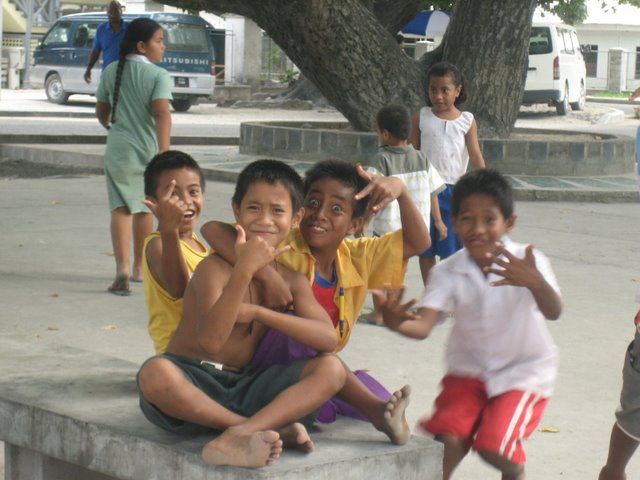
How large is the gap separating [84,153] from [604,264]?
26.0 ft

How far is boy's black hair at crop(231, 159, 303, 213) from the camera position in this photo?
3467mm

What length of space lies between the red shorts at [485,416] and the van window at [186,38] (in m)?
23.1

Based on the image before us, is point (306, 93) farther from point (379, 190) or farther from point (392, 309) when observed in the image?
point (392, 309)

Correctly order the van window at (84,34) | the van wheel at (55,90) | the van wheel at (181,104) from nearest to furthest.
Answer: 1. the van window at (84,34)
2. the van wheel at (181,104)
3. the van wheel at (55,90)

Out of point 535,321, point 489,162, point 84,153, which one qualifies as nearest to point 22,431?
point 535,321

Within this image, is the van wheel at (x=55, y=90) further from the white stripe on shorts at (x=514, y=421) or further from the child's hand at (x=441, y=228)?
the white stripe on shorts at (x=514, y=421)

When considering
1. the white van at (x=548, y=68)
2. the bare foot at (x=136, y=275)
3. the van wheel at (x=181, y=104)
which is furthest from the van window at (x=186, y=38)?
the bare foot at (x=136, y=275)

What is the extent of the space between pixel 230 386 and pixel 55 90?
24.7 metres

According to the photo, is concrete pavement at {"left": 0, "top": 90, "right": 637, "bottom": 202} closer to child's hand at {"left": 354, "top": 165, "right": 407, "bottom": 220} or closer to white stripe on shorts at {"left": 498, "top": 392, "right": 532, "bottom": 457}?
child's hand at {"left": 354, "top": 165, "right": 407, "bottom": 220}

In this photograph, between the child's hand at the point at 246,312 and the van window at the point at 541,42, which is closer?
the child's hand at the point at 246,312

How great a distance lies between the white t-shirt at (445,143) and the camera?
22.7 feet

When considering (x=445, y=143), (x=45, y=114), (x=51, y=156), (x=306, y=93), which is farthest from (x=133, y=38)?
Result: (x=306, y=93)

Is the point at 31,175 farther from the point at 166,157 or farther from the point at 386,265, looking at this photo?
the point at 386,265

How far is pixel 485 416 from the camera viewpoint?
3.48 m
